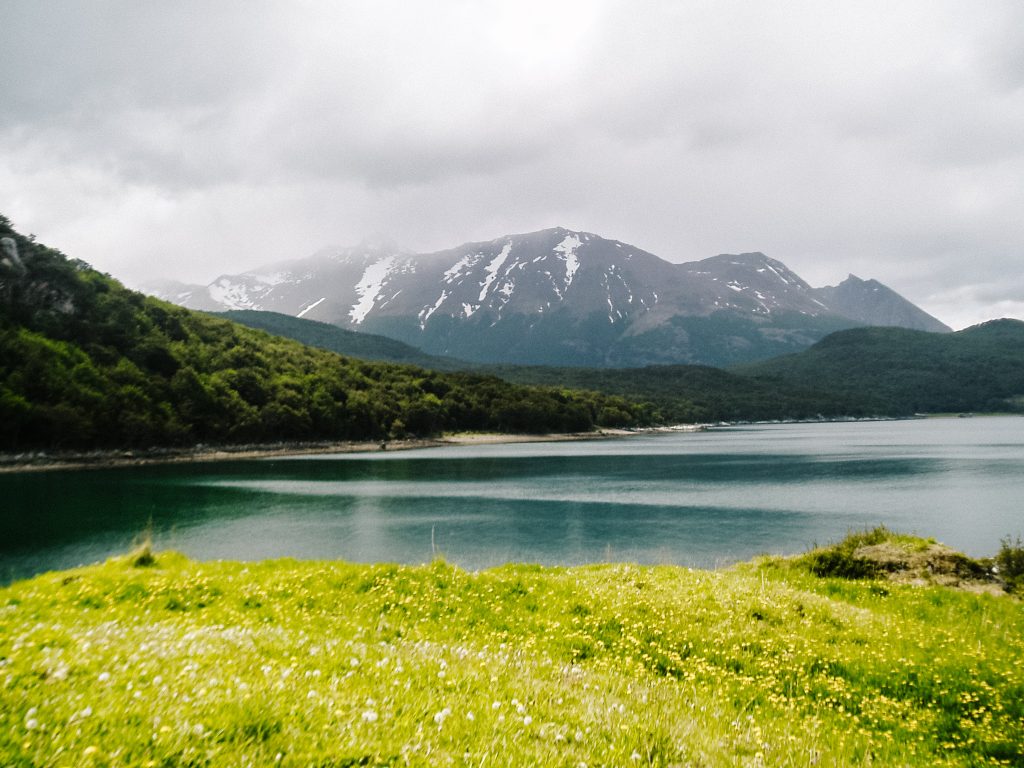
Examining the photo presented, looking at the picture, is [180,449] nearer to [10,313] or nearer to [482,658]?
[10,313]

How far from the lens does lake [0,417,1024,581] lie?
42750 mm

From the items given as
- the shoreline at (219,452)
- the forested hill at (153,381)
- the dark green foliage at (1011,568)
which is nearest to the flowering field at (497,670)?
the dark green foliage at (1011,568)

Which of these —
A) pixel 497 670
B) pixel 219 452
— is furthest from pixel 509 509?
pixel 219 452

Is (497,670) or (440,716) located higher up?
(440,716)

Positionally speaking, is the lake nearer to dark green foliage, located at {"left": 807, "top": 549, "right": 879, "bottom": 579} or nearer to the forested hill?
dark green foliage, located at {"left": 807, "top": 549, "right": 879, "bottom": 579}

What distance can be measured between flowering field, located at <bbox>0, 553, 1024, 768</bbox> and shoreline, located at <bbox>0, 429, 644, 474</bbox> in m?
103

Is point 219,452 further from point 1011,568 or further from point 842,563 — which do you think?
point 1011,568

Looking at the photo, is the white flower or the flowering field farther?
the white flower

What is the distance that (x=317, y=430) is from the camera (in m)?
157

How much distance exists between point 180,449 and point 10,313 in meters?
45.0

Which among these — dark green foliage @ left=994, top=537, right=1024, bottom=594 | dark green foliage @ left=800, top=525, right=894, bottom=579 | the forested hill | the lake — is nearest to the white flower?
dark green foliage @ left=800, top=525, right=894, bottom=579

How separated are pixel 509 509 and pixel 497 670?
55.2m

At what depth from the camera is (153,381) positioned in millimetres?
130500

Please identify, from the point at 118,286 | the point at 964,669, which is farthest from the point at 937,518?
the point at 118,286
